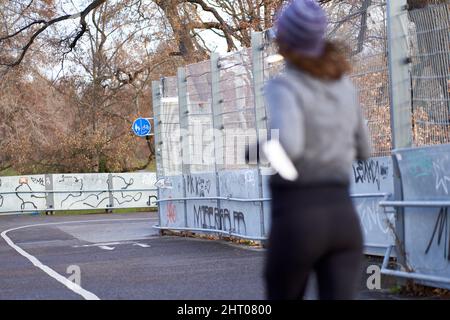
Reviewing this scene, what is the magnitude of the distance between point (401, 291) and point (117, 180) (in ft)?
96.5

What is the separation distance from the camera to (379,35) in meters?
10.2

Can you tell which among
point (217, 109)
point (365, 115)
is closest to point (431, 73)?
point (365, 115)

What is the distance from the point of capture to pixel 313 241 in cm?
359

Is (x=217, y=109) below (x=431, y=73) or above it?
above

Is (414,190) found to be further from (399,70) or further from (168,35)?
(168,35)

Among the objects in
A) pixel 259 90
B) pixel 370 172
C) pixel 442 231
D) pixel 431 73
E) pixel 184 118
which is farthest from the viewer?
pixel 184 118

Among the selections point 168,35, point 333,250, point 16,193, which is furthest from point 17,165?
point 333,250

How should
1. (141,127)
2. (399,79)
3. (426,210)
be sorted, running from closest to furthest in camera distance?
(426,210) < (399,79) < (141,127)

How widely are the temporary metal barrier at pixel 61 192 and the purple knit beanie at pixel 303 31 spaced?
33.4 metres

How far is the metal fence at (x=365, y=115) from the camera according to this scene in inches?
347

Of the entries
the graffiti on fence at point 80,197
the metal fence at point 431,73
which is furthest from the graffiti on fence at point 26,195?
the metal fence at point 431,73

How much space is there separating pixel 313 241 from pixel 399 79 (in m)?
5.75

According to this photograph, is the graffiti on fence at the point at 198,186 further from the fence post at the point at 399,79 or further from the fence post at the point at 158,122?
the fence post at the point at 399,79

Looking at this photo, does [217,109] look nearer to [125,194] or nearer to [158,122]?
[158,122]
